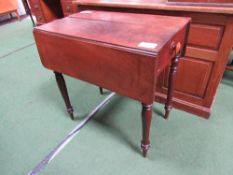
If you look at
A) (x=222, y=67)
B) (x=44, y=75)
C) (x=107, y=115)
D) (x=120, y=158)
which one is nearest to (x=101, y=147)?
(x=120, y=158)

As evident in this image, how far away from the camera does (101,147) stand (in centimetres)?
135

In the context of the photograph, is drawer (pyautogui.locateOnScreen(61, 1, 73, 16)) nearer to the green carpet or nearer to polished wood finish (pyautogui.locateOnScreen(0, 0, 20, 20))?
the green carpet

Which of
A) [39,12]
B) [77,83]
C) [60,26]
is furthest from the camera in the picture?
[39,12]

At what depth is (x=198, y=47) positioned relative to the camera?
125 centimetres

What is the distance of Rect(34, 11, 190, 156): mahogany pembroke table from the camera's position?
32.4 inches

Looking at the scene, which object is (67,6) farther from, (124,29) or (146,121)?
(146,121)

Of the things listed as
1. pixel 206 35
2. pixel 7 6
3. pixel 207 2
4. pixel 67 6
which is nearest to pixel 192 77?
pixel 206 35

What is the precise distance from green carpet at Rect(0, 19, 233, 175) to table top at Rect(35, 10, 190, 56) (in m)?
0.83

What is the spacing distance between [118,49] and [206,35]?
71 centimetres

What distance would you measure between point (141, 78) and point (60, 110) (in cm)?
113

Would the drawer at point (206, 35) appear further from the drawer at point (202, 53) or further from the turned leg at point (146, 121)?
the turned leg at point (146, 121)

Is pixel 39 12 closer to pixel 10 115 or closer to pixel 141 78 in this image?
pixel 10 115

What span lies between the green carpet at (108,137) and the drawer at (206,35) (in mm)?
644

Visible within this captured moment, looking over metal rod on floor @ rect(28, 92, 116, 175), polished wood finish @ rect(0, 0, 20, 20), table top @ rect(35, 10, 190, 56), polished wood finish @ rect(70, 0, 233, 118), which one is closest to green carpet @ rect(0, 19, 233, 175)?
metal rod on floor @ rect(28, 92, 116, 175)
